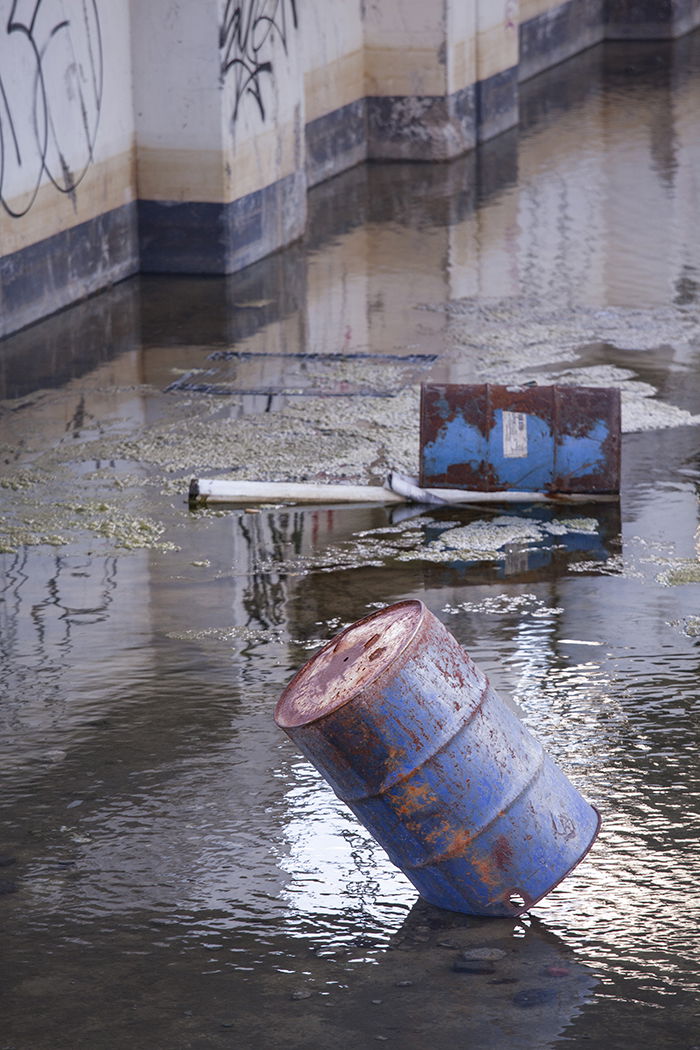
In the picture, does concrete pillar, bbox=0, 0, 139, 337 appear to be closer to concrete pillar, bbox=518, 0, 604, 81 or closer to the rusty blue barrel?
the rusty blue barrel

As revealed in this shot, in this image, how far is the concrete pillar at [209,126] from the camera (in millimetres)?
10828

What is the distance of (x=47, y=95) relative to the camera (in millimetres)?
10047

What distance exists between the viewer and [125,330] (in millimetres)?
10164

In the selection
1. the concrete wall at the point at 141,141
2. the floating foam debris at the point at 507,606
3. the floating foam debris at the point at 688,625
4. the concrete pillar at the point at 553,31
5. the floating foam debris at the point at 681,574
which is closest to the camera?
the floating foam debris at the point at 688,625

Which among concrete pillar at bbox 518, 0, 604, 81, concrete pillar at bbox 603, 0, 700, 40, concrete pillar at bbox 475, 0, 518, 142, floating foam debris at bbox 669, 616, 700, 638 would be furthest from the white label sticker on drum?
concrete pillar at bbox 603, 0, 700, 40

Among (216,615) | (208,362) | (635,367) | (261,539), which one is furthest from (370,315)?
(216,615)

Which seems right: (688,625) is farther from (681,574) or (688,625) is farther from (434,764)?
(434,764)

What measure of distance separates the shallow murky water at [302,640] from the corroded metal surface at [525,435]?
0.18 meters

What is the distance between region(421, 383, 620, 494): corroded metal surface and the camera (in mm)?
6852

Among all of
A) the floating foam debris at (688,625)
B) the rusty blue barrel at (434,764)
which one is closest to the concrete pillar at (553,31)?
the floating foam debris at (688,625)

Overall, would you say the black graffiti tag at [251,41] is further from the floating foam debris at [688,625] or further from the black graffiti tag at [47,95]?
the floating foam debris at [688,625]

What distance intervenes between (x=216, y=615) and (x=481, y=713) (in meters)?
2.19

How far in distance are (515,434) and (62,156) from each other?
4.71 metres

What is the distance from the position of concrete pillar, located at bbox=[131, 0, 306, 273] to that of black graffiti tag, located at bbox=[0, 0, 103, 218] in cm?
50
